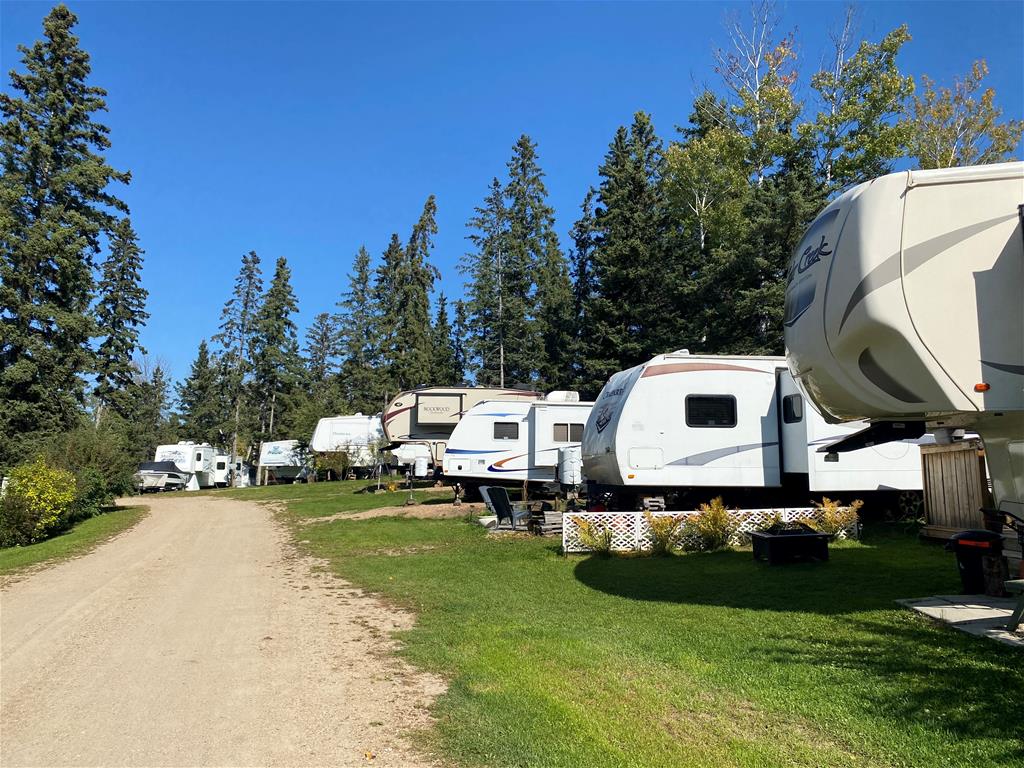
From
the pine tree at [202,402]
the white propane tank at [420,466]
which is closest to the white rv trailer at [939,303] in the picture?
the white propane tank at [420,466]

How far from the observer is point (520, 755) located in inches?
139

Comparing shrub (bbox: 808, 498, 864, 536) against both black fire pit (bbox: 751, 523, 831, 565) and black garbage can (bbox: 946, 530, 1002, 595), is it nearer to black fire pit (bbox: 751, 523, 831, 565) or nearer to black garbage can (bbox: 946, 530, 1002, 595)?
black fire pit (bbox: 751, 523, 831, 565)

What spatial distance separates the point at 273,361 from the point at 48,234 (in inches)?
1046

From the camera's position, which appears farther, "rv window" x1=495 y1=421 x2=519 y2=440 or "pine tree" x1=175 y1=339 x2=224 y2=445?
"pine tree" x1=175 y1=339 x2=224 y2=445

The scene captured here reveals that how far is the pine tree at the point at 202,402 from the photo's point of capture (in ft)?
197

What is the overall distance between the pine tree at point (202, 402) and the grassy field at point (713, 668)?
56.7m

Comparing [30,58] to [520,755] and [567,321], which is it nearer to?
[567,321]

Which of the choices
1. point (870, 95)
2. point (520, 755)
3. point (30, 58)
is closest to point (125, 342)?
point (30, 58)

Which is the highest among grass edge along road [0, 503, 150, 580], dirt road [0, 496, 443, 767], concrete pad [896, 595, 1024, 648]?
concrete pad [896, 595, 1024, 648]

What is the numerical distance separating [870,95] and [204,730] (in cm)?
2868

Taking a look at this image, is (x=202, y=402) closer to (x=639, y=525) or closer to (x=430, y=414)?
(x=430, y=414)

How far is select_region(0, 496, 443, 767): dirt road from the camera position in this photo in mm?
A: 3756

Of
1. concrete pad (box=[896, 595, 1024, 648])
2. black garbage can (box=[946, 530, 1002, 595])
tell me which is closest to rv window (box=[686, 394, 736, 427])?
black garbage can (box=[946, 530, 1002, 595])

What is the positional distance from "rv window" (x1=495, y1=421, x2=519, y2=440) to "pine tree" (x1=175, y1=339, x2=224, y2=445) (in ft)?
151
